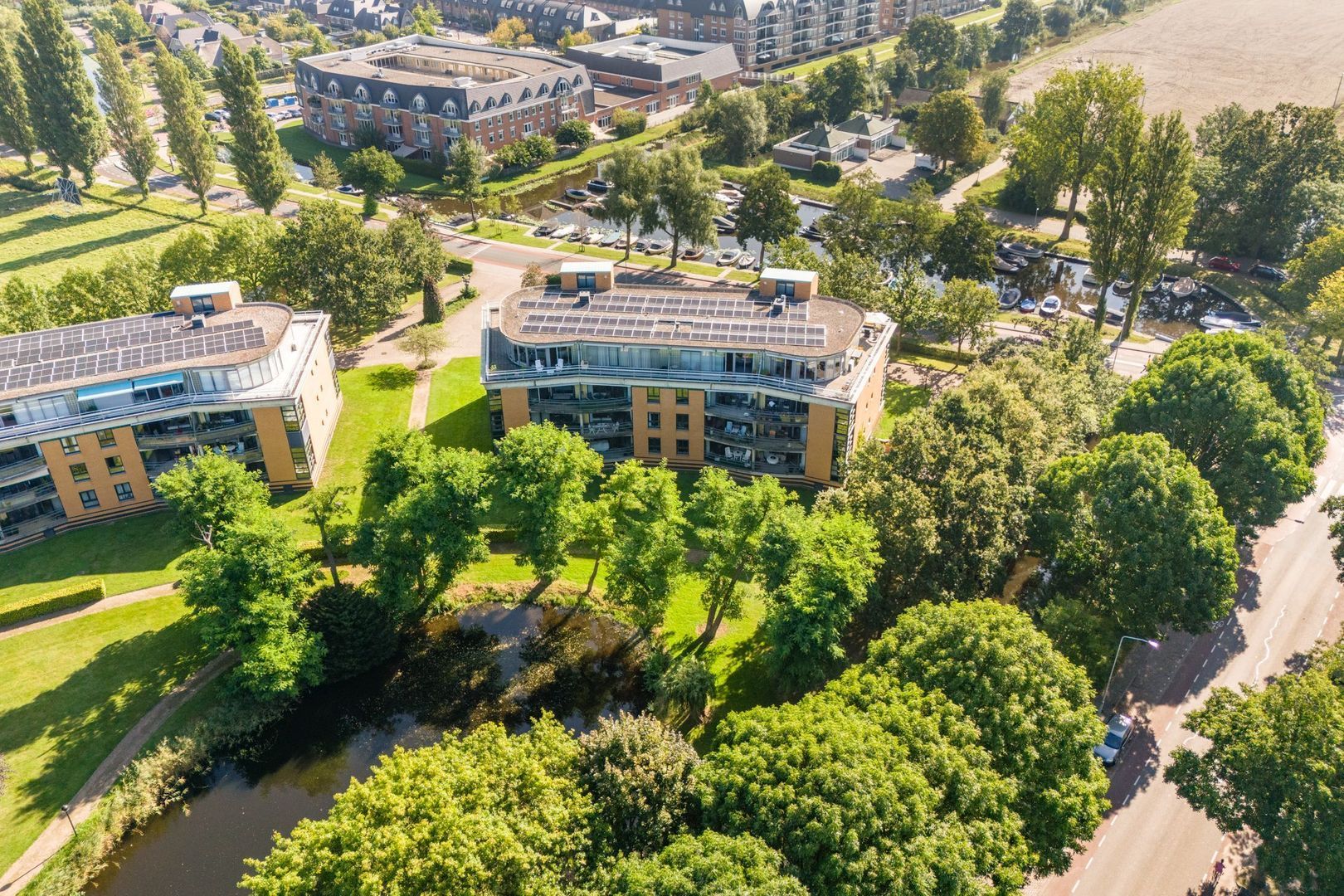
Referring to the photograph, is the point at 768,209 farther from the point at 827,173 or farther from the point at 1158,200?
the point at 1158,200

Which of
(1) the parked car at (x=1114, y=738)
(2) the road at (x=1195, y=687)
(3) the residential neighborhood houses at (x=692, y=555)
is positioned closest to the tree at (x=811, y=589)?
(3) the residential neighborhood houses at (x=692, y=555)

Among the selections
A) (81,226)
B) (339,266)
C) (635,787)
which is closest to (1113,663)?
(635,787)

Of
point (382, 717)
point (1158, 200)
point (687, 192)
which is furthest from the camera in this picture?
point (687, 192)

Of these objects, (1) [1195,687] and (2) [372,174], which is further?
(2) [372,174]

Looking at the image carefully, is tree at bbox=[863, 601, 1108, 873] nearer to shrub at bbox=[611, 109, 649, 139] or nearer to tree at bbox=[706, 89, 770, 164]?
tree at bbox=[706, 89, 770, 164]

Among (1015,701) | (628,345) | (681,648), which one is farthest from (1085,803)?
(628,345)

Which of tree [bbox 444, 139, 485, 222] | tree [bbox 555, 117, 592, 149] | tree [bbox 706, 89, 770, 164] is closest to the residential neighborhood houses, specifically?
tree [bbox 444, 139, 485, 222]

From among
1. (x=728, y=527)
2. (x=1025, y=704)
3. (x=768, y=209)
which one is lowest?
(x=728, y=527)

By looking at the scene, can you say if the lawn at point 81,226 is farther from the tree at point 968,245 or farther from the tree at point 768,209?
the tree at point 968,245
